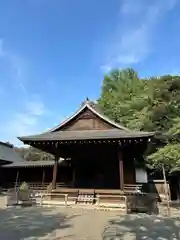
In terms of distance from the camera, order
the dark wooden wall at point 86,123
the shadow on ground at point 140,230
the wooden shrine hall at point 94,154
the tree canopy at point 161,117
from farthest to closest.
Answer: the dark wooden wall at point 86,123 < the tree canopy at point 161,117 < the wooden shrine hall at point 94,154 < the shadow on ground at point 140,230

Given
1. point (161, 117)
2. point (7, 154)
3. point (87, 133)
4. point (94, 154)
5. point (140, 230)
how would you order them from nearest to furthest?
1. point (140, 230)
2. point (87, 133)
3. point (94, 154)
4. point (161, 117)
5. point (7, 154)

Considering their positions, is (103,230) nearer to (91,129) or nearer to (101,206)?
(101,206)

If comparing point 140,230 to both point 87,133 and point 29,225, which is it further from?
point 87,133

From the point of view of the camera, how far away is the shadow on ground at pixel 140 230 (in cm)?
731

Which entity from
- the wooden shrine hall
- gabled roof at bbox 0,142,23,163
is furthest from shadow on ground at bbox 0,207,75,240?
gabled roof at bbox 0,142,23,163

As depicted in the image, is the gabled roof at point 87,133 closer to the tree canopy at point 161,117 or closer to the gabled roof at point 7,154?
the tree canopy at point 161,117

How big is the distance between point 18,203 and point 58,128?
20.7ft

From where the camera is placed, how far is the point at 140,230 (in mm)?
8109

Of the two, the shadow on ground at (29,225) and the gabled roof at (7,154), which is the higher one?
the gabled roof at (7,154)

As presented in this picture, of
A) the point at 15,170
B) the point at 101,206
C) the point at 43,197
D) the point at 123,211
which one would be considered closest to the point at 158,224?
the point at 123,211

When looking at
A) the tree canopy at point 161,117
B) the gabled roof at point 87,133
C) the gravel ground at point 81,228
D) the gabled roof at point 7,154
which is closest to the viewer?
the gravel ground at point 81,228

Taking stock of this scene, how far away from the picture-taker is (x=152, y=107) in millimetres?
22641

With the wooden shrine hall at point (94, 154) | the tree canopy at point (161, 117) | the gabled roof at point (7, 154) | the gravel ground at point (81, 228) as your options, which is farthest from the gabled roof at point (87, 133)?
the gabled roof at point (7, 154)

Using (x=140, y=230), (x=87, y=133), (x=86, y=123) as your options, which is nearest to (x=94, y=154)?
(x=87, y=133)
